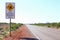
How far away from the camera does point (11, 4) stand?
24656mm

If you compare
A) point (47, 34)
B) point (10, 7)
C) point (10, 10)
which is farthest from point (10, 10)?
point (47, 34)

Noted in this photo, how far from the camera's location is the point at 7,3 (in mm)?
24734

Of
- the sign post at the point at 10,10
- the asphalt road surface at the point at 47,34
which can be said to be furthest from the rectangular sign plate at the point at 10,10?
the asphalt road surface at the point at 47,34

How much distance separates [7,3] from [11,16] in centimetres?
131

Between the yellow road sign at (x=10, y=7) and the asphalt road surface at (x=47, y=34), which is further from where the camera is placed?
the asphalt road surface at (x=47, y=34)

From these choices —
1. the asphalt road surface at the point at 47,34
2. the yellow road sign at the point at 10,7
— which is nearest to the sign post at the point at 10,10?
the yellow road sign at the point at 10,7

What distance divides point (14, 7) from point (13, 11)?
0.42m

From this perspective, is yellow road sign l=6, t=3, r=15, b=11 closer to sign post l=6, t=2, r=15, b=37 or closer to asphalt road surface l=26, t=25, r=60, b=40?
sign post l=6, t=2, r=15, b=37

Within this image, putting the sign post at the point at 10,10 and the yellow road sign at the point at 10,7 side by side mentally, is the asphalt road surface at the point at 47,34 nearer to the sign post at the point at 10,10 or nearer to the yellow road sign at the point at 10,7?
the sign post at the point at 10,10

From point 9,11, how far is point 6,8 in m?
0.41

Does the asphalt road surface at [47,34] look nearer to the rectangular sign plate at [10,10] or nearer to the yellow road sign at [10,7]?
the rectangular sign plate at [10,10]

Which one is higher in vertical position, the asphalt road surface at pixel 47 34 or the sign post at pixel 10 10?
the sign post at pixel 10 10

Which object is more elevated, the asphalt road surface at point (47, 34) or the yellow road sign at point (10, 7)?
the yellow road sign at point (10, 7)

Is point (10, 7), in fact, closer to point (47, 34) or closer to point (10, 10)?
point (10, 10)
